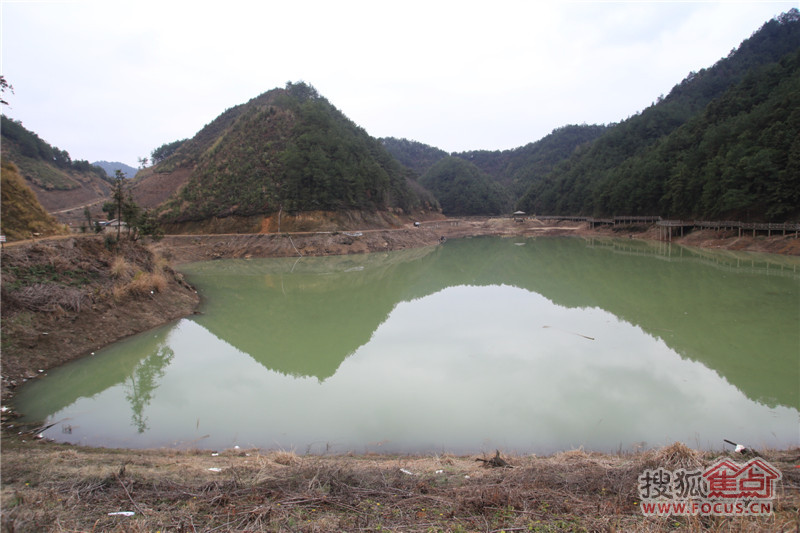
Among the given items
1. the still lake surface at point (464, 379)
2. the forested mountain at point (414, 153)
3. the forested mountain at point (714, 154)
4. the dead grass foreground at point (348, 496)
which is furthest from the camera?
the forested mountain at point (414, 153)

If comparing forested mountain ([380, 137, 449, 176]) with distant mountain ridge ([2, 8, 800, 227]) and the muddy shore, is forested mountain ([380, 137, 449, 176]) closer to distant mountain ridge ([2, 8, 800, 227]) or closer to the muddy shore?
distant mountain ridge ([2, 8, 800, 227])

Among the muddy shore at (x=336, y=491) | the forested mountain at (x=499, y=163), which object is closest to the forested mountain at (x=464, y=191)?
the forested mountain at (x=499, y=163)

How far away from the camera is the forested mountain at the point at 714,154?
31.8 metres

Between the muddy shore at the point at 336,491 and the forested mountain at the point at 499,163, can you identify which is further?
the forested mountain at the point at 499,163

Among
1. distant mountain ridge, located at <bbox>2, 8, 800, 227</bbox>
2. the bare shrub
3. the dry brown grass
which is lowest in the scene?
the dry brown grass

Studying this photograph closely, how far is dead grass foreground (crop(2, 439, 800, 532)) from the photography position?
3.54 metres

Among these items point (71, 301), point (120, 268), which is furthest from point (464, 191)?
point (71, 301)

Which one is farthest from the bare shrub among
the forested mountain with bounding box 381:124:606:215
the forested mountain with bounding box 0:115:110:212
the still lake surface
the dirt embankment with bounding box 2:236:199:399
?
the forested mountain with bounding box 381:124:606:215

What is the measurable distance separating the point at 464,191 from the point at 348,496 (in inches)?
3720

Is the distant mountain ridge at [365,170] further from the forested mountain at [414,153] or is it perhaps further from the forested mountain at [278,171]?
the forested mountain at [414,153]

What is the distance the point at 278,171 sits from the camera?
4300 cm

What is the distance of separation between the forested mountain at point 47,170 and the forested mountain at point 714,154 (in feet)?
220

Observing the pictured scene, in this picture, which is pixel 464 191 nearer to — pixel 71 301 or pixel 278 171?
pixel 278 171

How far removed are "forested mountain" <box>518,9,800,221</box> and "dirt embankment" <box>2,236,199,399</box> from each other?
40.5 m
